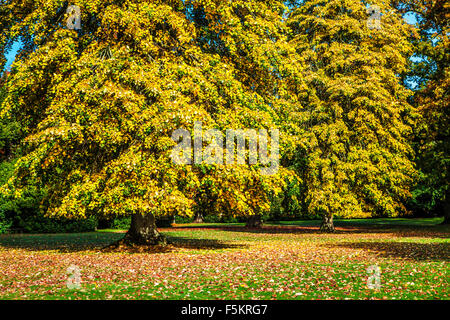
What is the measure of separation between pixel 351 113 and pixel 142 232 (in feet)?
58.0

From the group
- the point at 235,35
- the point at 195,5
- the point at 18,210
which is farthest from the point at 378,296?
the point at 18,210

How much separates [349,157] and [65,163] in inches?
730

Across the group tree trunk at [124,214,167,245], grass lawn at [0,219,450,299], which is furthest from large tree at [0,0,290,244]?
grass lawn at [0,219,450,299]

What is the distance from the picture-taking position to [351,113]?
30094 millimetres

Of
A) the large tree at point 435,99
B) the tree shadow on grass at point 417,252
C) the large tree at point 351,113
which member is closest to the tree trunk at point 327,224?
the large tree at point 351,113

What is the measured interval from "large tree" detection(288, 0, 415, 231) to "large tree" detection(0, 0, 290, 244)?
1059cm

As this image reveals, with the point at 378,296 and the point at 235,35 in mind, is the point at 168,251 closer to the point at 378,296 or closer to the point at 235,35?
the point at 235,35

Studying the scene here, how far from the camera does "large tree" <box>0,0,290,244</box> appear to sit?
49.1 feet

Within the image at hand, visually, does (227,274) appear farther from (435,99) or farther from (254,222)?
(254,222)

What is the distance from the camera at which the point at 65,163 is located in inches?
675

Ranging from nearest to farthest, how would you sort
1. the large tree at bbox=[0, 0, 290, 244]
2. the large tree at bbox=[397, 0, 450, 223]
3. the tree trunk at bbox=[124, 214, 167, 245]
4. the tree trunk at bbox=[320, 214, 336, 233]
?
the large tree at bbox=[0, 0, 290, 244], the tree trunk at bbox=[124, 214, 167, 245], the large tree at bbox=[397, 0, 450, 223], the tree trunk at bbox=[320, 214, 336, 233]

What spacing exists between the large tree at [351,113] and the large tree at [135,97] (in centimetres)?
1059

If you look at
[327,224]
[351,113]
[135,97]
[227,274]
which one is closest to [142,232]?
[135,97]

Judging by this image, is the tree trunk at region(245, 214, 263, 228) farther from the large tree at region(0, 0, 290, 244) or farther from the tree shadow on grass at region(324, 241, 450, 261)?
the tree shadow on grass at region(324, 241, 450, 261)
